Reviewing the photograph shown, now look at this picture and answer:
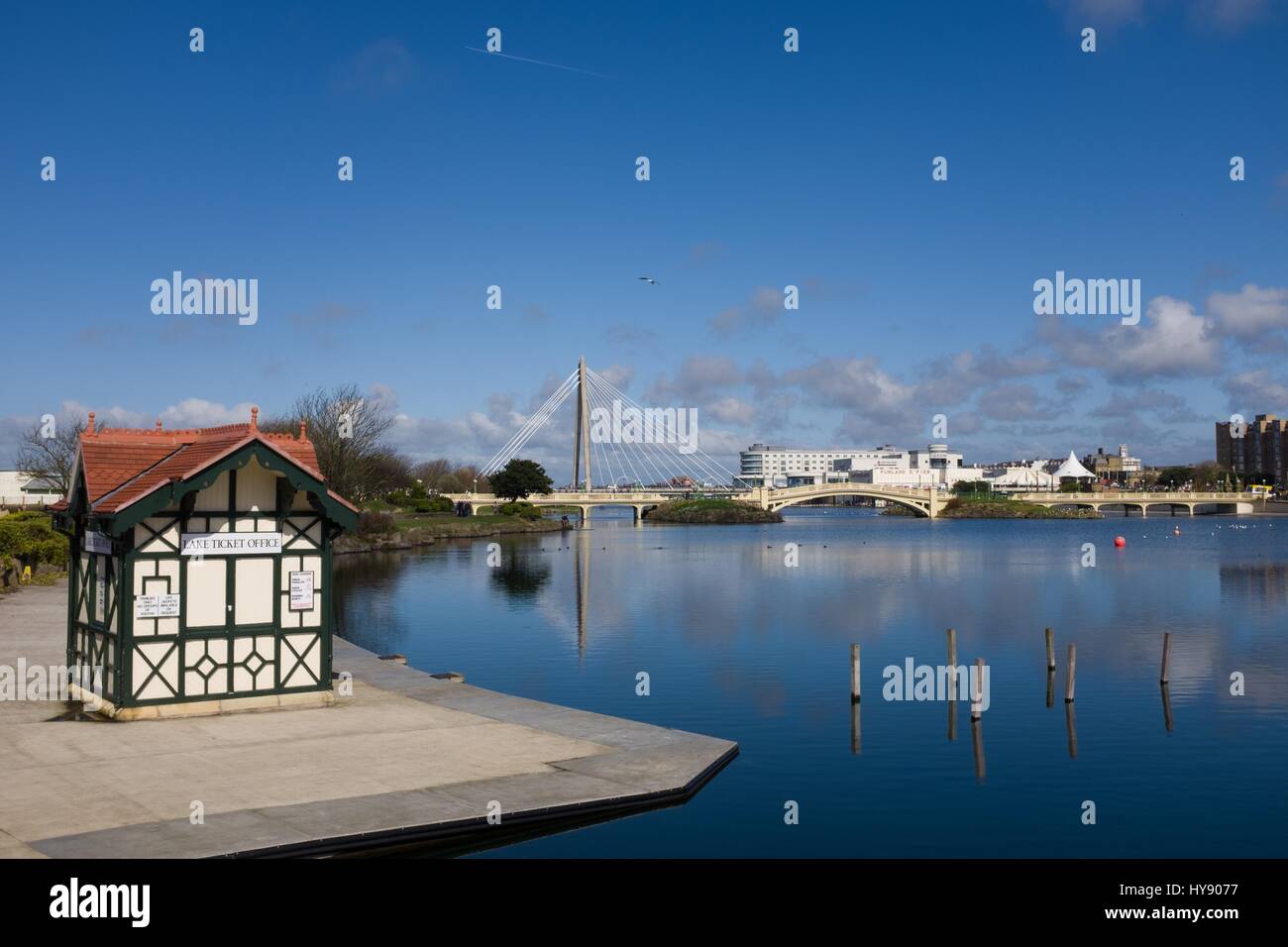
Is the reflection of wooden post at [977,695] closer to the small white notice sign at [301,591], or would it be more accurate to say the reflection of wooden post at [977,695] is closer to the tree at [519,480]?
the small white notice sign at [301,591]

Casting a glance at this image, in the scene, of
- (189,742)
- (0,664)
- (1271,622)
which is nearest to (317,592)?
(189,742)

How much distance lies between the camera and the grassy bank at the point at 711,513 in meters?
149

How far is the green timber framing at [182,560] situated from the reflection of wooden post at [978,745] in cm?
1192

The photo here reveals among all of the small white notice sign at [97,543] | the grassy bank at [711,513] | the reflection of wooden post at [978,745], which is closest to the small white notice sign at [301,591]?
the small white notice sign at [97,543]

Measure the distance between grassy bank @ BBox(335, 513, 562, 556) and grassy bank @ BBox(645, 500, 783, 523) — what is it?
24931 millimetres

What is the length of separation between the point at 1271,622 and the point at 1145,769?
79.6ft

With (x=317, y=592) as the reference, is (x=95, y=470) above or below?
above

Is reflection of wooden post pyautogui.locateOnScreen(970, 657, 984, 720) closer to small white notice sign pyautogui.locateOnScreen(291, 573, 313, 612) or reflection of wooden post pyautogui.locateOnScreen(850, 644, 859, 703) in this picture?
reflection of wooden post pyautogui.locateOnScreen(850, 644, 859, 703)

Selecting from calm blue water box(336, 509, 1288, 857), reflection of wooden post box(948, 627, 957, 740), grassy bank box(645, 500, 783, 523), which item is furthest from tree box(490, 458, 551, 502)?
reflection of wooden post box(948, 627, 957, 740)
